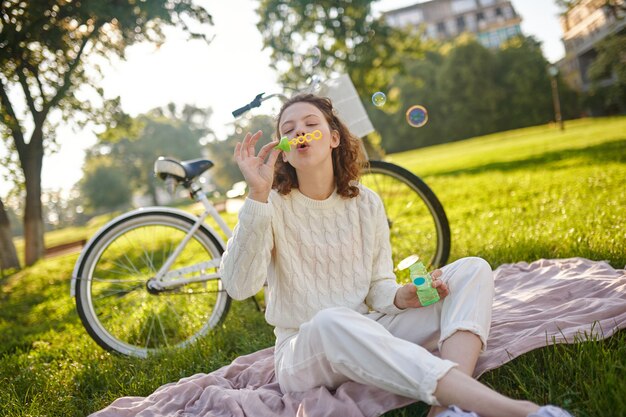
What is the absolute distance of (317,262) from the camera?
2145mm

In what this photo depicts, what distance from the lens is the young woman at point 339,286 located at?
154 cm

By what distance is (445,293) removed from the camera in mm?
1929

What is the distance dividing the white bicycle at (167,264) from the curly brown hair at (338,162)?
16.5 inches

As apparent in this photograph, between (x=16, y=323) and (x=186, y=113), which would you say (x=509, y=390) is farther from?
(x=186, y=113)

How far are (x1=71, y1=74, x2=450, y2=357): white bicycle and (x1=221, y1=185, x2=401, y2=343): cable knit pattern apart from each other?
0.70 metres

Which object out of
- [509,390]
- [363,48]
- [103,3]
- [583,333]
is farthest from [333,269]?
[363,48]

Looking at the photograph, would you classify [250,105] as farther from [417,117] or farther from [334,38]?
[334,38]

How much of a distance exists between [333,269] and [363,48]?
12.2 metres

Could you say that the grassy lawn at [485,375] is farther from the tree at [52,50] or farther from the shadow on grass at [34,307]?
the tree at [52,50]

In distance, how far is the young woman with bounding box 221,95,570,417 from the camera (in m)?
1.54

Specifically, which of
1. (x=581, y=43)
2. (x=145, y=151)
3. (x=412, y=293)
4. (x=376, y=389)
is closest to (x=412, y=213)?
(x=412, y=293)

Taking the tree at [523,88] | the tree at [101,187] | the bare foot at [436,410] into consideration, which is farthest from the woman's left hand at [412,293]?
the tree at [523,88]

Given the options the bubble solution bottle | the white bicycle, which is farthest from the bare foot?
the white bicycle

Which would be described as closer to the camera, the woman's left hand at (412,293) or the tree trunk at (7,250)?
the woman's left hand at (412,293)
